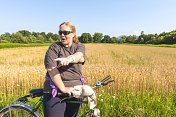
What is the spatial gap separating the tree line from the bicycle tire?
242ft

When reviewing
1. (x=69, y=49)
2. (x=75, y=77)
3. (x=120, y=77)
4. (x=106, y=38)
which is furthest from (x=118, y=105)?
(x=106, y=38)

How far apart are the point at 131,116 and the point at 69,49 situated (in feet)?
8.90

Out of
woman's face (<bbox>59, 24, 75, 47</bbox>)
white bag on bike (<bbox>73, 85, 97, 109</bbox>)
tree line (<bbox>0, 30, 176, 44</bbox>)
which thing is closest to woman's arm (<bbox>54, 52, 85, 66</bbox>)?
woman's face (<bbox>59, 24, 75, 47</bbox>)

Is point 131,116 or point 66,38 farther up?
point 66,38

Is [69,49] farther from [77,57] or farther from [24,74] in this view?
[24,74]

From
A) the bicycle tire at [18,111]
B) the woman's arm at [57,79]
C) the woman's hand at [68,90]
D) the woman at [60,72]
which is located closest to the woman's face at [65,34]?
the woman at [60,72]

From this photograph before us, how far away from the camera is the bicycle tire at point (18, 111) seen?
2.10 meters

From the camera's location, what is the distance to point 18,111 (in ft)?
7.07

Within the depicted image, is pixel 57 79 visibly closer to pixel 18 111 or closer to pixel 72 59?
pixel 72 59

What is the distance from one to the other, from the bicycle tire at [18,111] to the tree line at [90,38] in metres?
73.9

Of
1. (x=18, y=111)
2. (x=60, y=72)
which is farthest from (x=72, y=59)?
(x=18, y=111)

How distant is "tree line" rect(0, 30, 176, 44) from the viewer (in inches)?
2946

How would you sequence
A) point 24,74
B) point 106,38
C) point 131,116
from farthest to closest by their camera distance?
point 106,38
point 24,74
point 131,116

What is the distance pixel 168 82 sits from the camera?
16.7 ft
